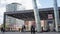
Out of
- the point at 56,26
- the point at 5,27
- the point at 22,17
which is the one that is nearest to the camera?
the point at 56,26

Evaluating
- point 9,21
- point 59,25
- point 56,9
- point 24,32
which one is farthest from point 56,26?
point 9,21

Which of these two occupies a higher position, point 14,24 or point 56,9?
point 56,9

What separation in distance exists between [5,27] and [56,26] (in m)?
9.28

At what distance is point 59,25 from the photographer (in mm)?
28250

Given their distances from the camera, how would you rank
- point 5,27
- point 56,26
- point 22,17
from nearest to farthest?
1. point 56,26
2. point 5,27
3. point 22,17

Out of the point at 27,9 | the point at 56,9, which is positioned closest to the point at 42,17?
the point at 27,9

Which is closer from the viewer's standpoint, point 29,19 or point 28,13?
point 28,13

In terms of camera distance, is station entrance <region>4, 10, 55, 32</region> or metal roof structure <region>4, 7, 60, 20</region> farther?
metal roof structure <region>4, 7, 60, 20</region>

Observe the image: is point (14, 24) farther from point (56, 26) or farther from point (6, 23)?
point (56, 26)

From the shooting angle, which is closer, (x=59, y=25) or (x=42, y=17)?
(x=59, y=25)

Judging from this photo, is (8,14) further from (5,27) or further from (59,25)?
(59,25)

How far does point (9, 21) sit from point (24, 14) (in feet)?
9.52

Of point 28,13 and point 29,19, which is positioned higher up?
point 28,13

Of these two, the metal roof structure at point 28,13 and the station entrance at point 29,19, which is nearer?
the station entrance at point 29,19
